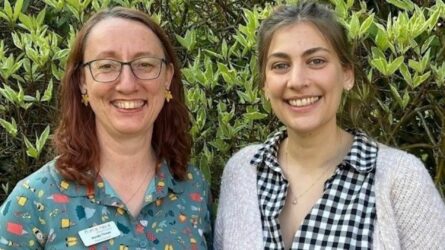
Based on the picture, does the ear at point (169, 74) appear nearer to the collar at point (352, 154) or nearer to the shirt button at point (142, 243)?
the collar at point (352, 154)

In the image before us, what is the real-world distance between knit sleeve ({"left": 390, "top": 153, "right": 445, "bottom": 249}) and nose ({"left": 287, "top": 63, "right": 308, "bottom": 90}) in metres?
0.40

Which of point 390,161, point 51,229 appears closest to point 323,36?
point 390,161

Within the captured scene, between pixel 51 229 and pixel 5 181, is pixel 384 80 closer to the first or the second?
pixel 51 229

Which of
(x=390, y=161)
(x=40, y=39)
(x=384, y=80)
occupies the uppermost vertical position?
(x=40, y=39)

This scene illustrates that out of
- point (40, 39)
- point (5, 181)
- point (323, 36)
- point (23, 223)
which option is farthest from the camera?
point (5, 181)

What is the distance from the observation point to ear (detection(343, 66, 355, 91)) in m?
2.79

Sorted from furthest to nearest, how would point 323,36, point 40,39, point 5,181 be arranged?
1. point 5,181
2. point 40,39
3. point 323,36

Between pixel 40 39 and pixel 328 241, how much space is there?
4.23 feet

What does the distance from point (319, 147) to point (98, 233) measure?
0.79 m

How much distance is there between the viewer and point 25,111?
327 cm

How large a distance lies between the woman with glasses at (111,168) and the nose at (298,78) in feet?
1.38

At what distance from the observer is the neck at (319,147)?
2801mm

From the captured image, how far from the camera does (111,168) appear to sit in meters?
2.76

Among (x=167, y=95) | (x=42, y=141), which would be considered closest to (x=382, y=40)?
(x=167, y=95)
